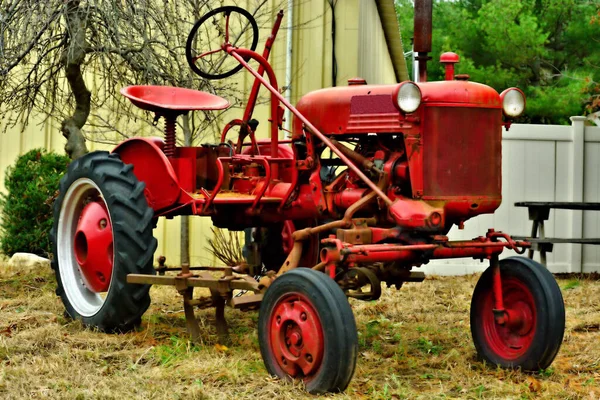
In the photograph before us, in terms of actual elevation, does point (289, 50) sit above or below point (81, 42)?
above

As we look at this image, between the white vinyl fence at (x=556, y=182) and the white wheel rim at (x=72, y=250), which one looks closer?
the white wheel rim at (x=72, y=250)

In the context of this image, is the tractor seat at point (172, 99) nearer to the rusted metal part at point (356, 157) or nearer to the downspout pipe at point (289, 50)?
the rusted metal part at point (356, 157)

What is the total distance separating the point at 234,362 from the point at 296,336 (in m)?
0.62

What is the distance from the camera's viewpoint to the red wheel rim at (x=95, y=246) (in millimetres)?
5703

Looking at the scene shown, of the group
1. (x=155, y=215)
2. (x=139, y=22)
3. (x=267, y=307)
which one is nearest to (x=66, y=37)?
(x=139, y=22)

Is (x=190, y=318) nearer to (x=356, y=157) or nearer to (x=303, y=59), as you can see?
(x=356, y=157)

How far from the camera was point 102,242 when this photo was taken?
18.8 ft

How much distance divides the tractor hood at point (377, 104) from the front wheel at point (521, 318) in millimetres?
899

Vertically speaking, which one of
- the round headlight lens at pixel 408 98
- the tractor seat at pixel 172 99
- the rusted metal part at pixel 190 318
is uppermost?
the tractor seat at pixel 172 99

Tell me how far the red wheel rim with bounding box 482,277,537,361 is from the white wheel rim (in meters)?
2.41

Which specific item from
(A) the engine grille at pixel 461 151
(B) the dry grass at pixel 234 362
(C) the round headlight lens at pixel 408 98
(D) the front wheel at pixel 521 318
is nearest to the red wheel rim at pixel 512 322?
(D) the front wheel at pixel 521 318

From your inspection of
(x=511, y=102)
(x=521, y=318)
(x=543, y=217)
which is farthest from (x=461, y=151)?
(x=543, y=217)

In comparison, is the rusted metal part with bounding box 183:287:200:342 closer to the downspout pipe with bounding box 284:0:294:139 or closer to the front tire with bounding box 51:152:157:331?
the front tire with bounding box 51:152:157:331

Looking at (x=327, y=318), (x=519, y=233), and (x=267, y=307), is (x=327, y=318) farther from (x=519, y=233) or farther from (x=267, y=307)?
(x=519, y=233)
